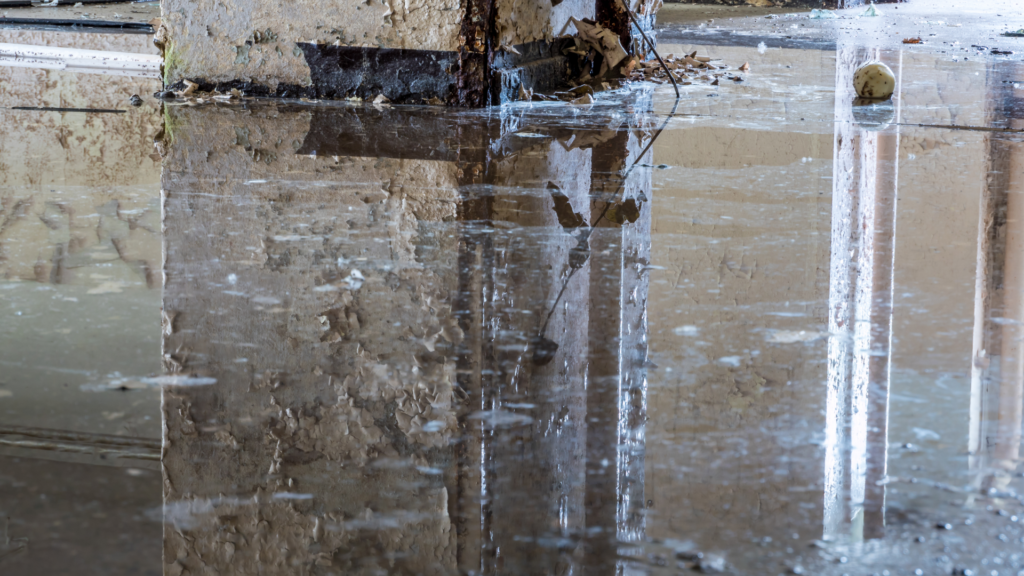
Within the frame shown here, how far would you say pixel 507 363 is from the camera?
1308mm

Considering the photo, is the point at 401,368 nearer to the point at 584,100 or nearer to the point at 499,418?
the point at 499,418

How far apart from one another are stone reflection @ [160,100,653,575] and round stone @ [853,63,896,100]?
5.43 ft

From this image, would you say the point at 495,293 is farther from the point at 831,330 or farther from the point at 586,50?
the point at 586,50

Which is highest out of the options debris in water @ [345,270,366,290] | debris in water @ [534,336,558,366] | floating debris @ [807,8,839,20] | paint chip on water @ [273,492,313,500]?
floating debris @ [807,8,839,20]

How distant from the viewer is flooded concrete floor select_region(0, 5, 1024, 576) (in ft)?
3.04

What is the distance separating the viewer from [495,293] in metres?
1.55

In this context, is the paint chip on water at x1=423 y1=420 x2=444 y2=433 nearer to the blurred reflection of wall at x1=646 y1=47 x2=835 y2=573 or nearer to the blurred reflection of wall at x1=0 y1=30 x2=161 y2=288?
the blurred reflection of wall at x1=646 y1=47 x2=835 y2=573

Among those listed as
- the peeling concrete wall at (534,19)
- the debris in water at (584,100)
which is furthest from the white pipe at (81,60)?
the debris in water at (584,100)

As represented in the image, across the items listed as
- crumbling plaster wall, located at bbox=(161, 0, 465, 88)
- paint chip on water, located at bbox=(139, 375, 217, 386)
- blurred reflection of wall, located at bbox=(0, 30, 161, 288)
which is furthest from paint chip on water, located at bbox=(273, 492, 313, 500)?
crumbling plaster wall, located at bbox=(161, 0, 465, 88)

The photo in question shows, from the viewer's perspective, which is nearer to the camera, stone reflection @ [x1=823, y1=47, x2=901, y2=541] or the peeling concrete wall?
stone reflection @ [x1=823, y1=47, x2=901, y2=541]

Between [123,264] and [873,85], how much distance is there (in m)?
2.89

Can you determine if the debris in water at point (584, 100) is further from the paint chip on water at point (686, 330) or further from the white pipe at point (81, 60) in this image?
the paint chip on water at point (686, 330)

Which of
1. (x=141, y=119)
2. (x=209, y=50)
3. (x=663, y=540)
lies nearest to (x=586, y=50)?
(x=209, y=50)

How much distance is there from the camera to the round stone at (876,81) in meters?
3.61
